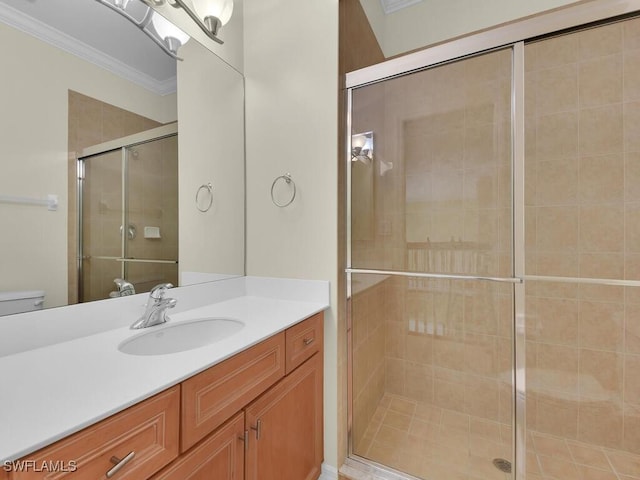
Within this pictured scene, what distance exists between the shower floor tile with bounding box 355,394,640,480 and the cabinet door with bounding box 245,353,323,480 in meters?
0.38

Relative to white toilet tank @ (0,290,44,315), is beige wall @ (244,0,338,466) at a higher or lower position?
higher

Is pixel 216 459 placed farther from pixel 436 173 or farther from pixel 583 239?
pixel 583 239

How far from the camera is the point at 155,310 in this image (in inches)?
44.8

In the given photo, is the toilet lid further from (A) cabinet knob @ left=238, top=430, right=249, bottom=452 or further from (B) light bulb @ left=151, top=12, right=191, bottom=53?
(B) light bulb @ left=151, top=12, right=191, bottom=53

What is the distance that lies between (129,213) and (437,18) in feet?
7.73

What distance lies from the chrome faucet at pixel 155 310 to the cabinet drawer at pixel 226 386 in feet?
1.45

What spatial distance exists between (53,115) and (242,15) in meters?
1.26

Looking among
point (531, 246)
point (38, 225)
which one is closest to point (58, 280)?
point (38, 225)

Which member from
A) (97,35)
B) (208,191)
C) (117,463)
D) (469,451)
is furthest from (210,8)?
(469,451)

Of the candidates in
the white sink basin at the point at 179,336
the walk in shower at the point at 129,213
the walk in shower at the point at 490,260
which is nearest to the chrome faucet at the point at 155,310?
the white sink basin at the point at 179,336

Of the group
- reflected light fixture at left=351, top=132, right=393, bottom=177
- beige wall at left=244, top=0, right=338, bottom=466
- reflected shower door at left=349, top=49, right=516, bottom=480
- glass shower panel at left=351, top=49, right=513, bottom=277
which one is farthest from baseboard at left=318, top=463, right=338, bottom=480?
reflected light fixture at left=351, top=132, right=393, bottom=177

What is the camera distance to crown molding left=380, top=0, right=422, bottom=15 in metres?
2.15

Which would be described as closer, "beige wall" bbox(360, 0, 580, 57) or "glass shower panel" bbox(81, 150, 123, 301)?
"glass shower panel" bbox(81, 150, 123, 301)

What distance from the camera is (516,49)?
1199 millimetres
